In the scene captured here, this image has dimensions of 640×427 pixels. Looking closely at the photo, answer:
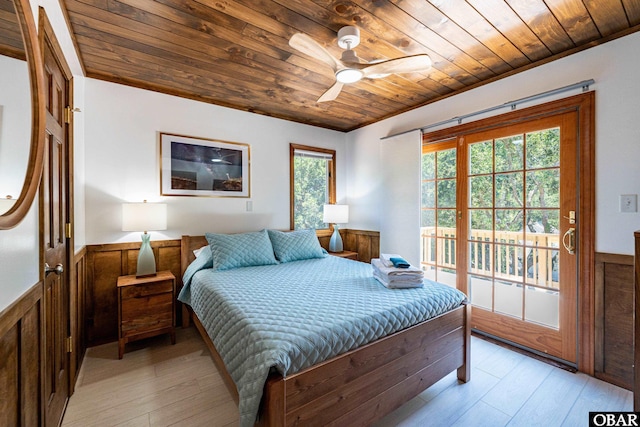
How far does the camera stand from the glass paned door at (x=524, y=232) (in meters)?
2.23

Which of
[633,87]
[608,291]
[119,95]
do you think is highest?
[119,95]

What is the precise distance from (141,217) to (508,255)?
334 centimetres

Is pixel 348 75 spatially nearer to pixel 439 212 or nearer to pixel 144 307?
pixel 439 212

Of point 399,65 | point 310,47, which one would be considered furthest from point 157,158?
point 399,65

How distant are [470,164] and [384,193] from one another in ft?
3.55

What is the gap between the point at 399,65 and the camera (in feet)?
6.10

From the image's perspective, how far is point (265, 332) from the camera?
131 cm

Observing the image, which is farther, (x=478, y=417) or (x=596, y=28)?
(x=596, y=28)

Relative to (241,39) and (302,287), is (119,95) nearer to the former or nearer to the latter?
(241,39)

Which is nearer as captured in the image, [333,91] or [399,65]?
[399,65]

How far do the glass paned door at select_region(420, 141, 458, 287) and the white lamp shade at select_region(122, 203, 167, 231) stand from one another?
279 cm

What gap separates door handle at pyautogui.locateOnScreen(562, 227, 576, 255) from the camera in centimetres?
218

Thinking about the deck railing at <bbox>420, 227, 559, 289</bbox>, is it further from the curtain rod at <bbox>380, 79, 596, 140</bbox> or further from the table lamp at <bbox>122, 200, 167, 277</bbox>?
the table lamp at <bbox>122, 200, 167, 277</bbox>

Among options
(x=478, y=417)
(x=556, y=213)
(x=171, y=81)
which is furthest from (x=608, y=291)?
(x=171, y=81)
